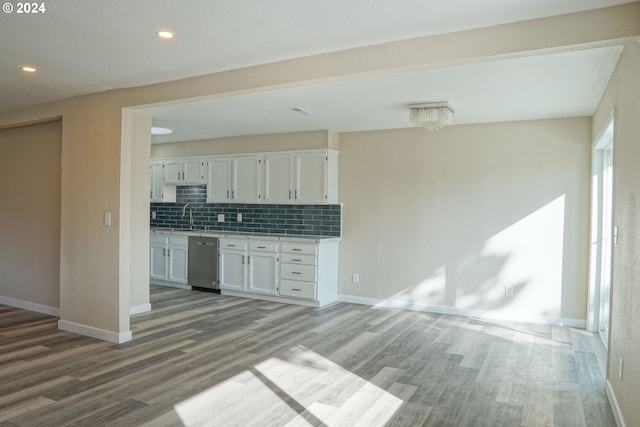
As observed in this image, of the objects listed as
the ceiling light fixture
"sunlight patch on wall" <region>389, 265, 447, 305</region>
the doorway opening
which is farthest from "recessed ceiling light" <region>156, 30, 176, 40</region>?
"sunlight patch on wall" <region>389, 265, 447, 305</region>

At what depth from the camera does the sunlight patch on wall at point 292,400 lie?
277 cm

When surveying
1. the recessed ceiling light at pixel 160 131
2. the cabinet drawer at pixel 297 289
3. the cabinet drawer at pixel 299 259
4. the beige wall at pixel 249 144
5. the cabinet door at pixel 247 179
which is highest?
the recessed ceiling light at pixel 160 131

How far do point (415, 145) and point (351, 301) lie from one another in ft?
7.59

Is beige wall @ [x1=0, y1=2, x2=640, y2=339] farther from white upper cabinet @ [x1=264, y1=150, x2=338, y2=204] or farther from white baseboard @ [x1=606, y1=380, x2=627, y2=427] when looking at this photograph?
white baseboard @ [x1=606, y1=380, x2=627, y2=427]

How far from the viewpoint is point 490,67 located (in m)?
3.37

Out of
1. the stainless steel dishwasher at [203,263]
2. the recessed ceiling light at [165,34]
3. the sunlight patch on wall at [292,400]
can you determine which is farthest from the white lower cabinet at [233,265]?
the recessed ceiling light at [165,34]

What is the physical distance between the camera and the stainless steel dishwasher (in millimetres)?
6703

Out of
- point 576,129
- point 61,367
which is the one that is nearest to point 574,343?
point 576,129

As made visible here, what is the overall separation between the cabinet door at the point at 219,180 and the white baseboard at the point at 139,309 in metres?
2.16

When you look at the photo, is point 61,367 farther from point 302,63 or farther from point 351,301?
point 351,301

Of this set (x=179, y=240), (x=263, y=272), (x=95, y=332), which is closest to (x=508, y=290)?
(x=263, y=272)

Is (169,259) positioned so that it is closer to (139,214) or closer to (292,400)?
(139,214)

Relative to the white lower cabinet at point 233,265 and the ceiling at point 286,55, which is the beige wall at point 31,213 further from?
the white lower cabinet at point 233,265

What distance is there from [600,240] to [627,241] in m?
2.44
